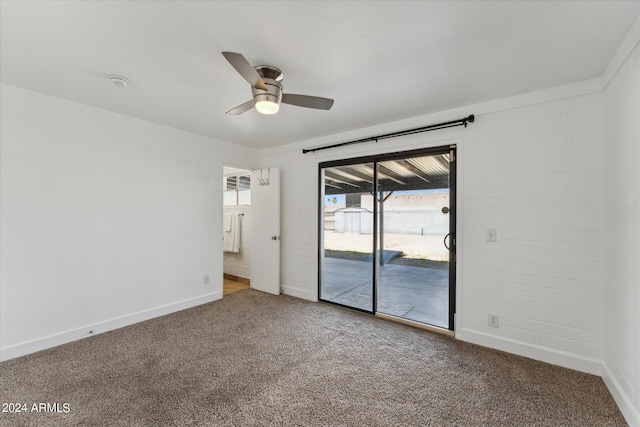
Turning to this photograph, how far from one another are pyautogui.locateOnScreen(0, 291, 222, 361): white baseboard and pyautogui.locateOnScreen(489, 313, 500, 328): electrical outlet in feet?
11.9

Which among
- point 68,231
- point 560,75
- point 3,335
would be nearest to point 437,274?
point 560,75

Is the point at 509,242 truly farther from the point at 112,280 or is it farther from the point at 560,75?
the point at 112,280

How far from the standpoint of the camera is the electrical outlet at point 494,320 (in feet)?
8.48

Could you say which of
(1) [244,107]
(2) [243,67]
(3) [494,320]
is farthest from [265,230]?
(3) [494,320]

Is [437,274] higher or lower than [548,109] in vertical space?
lower

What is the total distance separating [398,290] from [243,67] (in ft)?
11.6

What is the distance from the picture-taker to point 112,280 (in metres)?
3.01

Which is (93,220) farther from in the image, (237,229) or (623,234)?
(623,234)

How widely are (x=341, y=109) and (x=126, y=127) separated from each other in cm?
256

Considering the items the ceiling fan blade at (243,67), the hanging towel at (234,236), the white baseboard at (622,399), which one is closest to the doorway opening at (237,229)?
the hanging towel at (234,236)

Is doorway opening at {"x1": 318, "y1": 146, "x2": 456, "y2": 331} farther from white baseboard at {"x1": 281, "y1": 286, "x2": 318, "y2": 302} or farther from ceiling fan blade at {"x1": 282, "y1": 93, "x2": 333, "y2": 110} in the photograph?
ceiling fan blade at {"x1": 282, "y1": 93, "x2": 333, "y2": 110}

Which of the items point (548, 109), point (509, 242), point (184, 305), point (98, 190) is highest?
point (548, 109)

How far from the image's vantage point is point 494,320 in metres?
2.60

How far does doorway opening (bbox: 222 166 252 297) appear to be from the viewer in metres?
5.13
